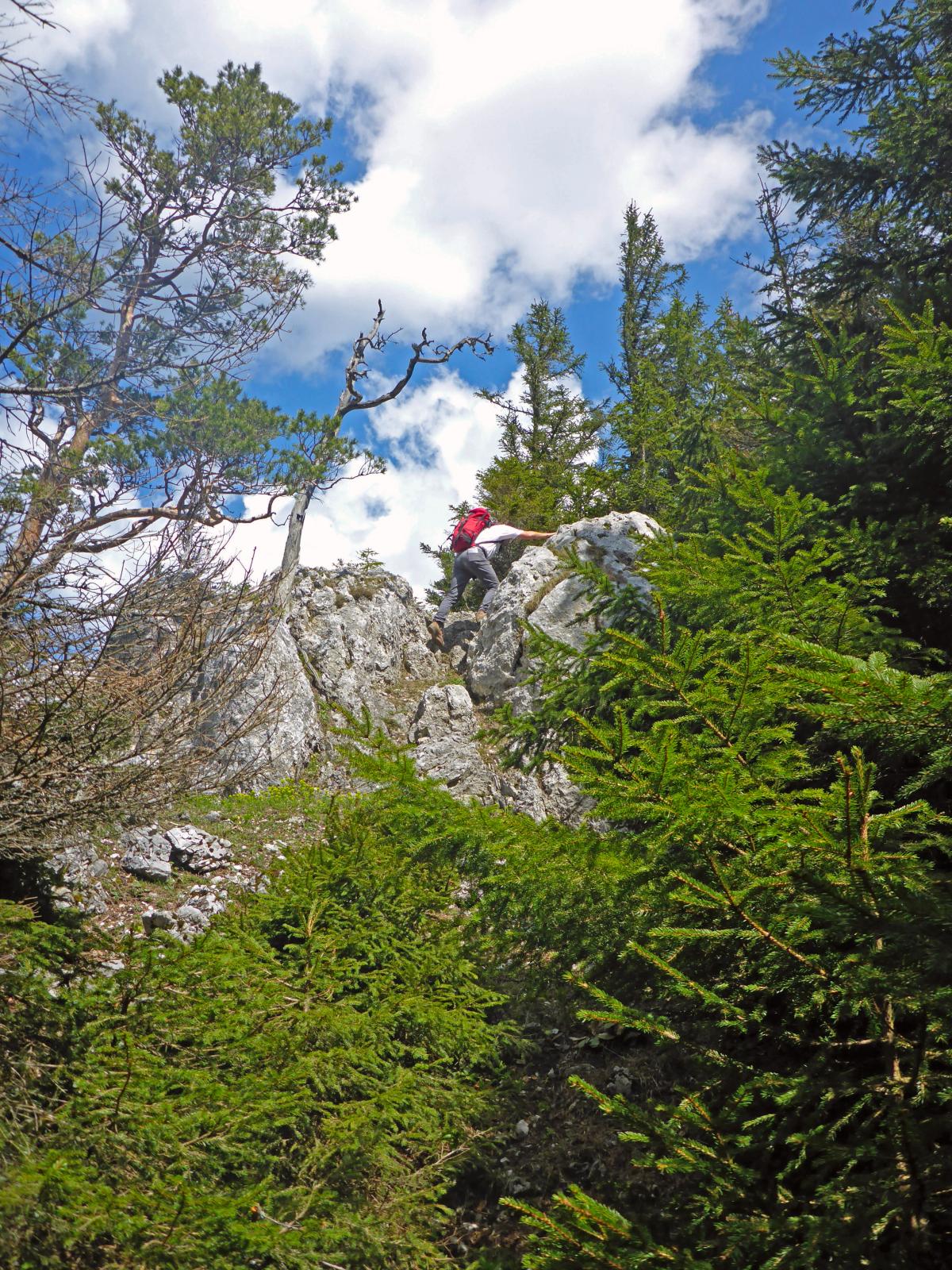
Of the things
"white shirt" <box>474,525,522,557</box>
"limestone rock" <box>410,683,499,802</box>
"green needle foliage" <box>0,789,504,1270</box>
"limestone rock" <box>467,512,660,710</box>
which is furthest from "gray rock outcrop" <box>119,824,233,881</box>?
"white shirt" <box>474,525,522,557</box>

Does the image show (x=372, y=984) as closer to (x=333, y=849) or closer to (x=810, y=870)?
(x=333, y=849)

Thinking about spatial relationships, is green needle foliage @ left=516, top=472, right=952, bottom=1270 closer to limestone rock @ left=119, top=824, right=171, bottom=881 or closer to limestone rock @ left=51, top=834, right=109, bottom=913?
limestone rock @ left=51, top=834, right=109, bottom=913

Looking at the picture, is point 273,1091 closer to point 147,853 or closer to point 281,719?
point 147,853

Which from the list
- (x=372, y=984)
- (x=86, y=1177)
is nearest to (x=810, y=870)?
(x=86, y=1177)

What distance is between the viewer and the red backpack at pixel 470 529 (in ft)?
46.7

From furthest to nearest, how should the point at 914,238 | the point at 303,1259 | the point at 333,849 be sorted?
1. the point at 914,238
2. the point at 333,849
3. the point at 303,1259

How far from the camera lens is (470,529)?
14.2 m

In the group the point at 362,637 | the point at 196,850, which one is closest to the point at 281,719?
the point at 196,850

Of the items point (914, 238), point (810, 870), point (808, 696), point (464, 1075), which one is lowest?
point (464, 1075)

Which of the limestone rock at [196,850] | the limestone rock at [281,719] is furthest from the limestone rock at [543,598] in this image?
the limestone rock at [196,850]

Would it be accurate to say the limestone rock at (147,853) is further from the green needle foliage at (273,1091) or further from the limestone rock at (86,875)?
the green needle foliage at (273,1091)

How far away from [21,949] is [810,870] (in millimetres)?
3486

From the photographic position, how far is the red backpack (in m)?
14.2

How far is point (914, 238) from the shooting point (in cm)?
700
